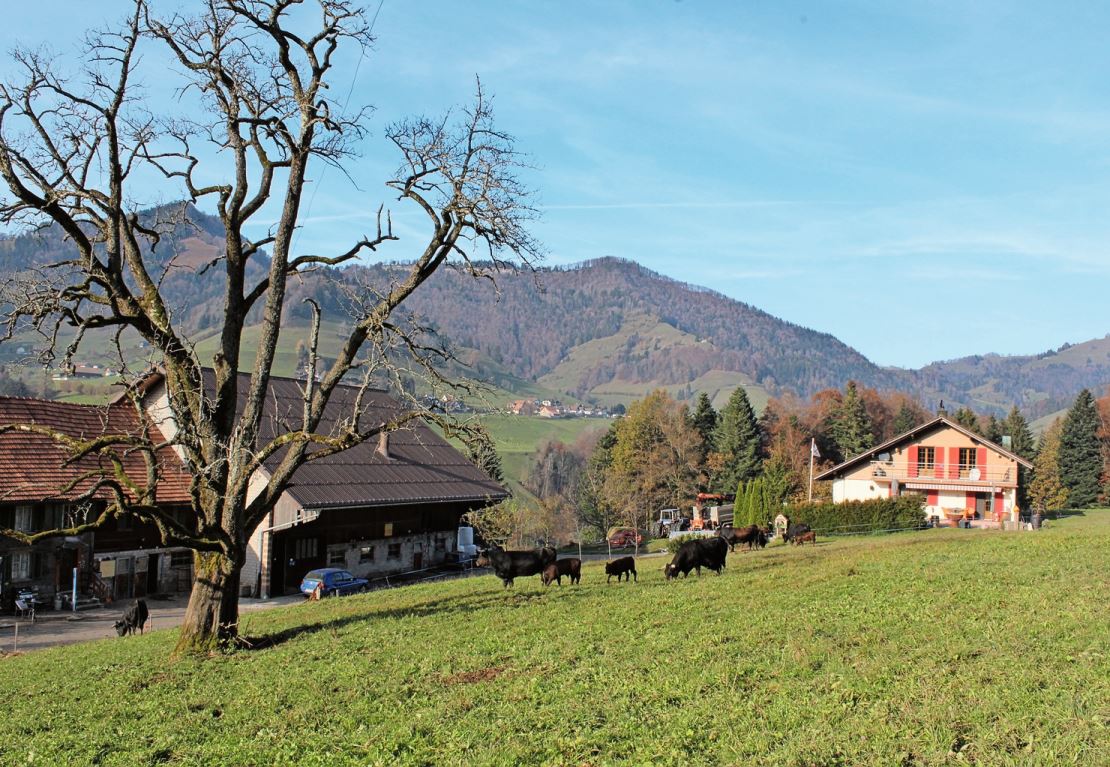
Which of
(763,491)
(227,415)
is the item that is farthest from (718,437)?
(227,415)

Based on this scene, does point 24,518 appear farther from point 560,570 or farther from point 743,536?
point 743,536

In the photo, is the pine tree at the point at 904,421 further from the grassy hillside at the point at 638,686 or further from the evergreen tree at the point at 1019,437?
the grassy hillside at the point at 638,686

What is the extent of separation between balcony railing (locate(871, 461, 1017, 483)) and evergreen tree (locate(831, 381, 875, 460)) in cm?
3942

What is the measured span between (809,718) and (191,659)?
11084 millimetres

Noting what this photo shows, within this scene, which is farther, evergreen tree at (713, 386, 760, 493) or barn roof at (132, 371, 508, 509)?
evergreen tree at (713, 386, 760, 493)

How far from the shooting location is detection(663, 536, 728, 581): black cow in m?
24.1

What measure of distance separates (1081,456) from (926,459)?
43377 millimetres

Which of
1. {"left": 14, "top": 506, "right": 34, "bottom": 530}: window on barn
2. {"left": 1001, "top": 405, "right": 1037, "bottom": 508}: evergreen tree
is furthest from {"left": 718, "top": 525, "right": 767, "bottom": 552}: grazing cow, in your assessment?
{"left": 1001, "top": 405, "right": 1037, "bottom": 508}: evergreen tree

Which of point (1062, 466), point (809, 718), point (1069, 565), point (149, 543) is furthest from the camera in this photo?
point (1062, 466)

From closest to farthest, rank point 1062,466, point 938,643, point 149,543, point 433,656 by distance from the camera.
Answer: point 938,643 < point 433,656 < point 149,543 < point 1062,466

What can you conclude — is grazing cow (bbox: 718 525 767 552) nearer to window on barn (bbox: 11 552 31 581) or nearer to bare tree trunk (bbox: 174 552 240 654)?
bare tree trunk (bbox: 174 552 240 654)

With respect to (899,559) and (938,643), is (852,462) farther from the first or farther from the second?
(938,643)

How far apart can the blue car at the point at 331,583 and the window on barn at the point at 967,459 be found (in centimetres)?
4140

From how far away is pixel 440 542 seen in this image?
48344mm
